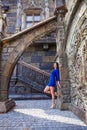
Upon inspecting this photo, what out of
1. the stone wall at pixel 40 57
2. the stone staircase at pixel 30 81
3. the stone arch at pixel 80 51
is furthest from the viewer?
the stone wall at pixel 40 57

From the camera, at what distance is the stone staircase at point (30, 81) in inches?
364

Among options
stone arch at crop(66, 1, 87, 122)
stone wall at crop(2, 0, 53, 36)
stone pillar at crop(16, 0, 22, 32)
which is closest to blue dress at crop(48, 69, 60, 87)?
stone arch at crop(66, 1, 87, 122)

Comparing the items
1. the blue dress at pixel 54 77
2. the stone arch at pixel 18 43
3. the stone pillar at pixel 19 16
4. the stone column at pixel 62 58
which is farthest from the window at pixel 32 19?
the blue dress at pixel 54 77

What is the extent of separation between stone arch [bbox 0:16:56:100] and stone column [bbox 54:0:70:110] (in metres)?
0.29

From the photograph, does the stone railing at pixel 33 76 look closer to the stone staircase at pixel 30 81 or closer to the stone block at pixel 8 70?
the stone staircase at pixel 30 81

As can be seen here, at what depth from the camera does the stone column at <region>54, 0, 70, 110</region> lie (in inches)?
205

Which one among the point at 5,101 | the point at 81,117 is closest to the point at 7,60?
the point at 5,101

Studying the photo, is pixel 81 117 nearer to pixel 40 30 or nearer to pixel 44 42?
pixel 40 30

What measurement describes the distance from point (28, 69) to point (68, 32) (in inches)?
190

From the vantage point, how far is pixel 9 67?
17.1 ft

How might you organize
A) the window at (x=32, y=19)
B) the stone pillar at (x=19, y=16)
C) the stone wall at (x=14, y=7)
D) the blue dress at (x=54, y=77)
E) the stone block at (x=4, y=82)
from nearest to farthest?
the stone block at (x=4, y=82) → the blue dress at (x=54, y=77) → the stone pillar at (x=19, y=16) → the stone wall at (x=14, y=7) → the window at (x=32, y=19)

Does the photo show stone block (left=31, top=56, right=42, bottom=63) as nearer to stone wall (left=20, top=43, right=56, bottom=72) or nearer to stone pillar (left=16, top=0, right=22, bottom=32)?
stone wall (left=20, top=43, right=56, bottom=72)

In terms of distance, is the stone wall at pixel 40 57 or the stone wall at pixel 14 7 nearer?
the stone wall at pixel 40 57

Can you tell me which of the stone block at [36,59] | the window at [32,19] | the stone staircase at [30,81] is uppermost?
the window at [32,19]
